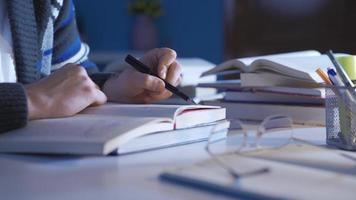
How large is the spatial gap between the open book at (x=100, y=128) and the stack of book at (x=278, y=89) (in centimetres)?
23

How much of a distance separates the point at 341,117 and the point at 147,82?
36 cm

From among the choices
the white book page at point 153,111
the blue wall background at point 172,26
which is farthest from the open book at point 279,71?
the blue wall background at point 172,26

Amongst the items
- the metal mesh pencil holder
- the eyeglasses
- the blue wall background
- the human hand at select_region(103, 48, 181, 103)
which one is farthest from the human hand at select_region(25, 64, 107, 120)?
the blue wall background

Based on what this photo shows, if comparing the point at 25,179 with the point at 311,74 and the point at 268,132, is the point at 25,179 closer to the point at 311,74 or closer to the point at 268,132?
the point at 268,132

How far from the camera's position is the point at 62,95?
866 mm

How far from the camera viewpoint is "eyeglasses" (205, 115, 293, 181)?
646 millimetres

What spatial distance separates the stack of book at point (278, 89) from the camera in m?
1.02

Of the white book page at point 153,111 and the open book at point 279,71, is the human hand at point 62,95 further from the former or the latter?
the open book at point 279,71

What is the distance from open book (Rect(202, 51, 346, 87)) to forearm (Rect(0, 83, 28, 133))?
1.41 ft

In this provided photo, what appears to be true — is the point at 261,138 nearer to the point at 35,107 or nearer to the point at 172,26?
the point at 35,107

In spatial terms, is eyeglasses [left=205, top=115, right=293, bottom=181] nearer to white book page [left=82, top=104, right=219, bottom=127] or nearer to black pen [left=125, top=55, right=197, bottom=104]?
white book page [left=82, top=104, right=219, bottom=127]

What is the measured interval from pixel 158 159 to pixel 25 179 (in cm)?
16

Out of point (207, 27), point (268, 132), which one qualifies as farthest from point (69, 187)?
point (207, 27)

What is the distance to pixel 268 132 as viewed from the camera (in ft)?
2.65
